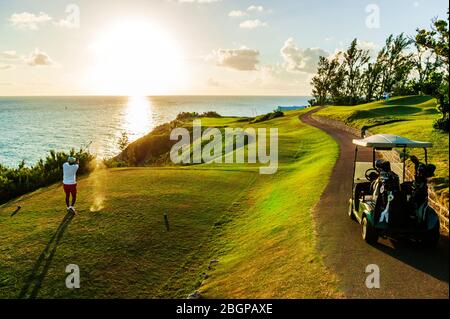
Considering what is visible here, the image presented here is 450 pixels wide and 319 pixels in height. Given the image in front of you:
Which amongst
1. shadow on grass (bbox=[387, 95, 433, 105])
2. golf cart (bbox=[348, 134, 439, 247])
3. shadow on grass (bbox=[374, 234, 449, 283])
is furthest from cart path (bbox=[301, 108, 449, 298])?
shadow on grass (bbox=[387, 95, 433, 105])

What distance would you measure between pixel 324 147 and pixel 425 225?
25.6 meters

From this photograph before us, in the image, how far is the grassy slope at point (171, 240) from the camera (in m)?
11.9

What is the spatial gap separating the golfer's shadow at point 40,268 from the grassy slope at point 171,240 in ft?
0.14

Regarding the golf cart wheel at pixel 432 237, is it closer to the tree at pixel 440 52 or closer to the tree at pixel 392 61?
the tree at pixel 440 52

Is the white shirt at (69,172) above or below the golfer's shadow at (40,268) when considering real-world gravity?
above

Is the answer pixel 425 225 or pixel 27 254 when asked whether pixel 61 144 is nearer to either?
pixel 27 254

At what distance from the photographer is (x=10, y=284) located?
1253 centimetres

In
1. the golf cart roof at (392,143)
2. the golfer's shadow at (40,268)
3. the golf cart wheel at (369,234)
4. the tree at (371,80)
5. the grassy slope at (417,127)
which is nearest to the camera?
the golfer's shadow at (40,268)

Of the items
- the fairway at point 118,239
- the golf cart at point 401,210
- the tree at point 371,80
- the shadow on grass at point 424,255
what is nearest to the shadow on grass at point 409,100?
the tree at point 371,80

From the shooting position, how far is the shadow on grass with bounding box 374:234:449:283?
10.1 meters

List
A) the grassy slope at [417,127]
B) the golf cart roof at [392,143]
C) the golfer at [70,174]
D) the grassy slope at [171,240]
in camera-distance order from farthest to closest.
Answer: the golfer at [70,174], the grassy slope at [417,127], the golf cart roof at [392,143], the grassy slope at [171,240]

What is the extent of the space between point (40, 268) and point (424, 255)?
548 inches

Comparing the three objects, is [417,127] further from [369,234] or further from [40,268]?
[40,268]

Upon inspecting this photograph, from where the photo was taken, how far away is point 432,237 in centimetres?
1130
